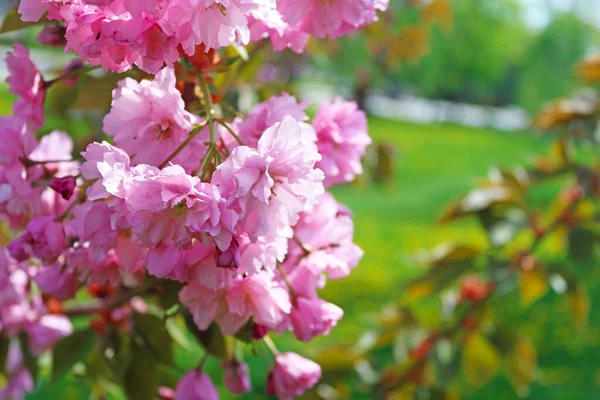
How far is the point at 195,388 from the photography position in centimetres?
77

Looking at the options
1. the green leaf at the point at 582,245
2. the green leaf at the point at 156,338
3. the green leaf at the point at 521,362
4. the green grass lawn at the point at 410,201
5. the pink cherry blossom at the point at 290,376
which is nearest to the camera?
the pink cherry blossom at the point at 290,376

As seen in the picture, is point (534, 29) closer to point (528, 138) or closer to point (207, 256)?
point (528, 138)

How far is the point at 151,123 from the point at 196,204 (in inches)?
Answer: 4.5

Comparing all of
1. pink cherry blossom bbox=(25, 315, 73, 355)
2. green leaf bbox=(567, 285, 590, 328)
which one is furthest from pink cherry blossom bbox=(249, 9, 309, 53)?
green leaf bbox=(567, 285, 590, 328)

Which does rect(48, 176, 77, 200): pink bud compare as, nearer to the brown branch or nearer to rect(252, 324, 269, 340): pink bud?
rect(252, 324, 269, 340): pink bud

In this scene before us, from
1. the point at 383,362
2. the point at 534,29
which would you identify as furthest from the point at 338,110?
the point at 534,29

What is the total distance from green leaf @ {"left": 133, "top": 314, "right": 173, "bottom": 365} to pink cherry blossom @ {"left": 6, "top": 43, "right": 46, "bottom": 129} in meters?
0.30

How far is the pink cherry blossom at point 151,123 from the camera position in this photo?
0.60 m

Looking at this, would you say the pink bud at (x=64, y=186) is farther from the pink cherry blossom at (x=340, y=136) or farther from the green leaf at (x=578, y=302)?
the green leaf at (x=578, y=302)

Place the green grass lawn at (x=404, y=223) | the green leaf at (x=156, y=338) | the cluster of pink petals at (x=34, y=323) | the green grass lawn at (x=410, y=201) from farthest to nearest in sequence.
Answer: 1. the green grass lawn at (x=410, y=201)
2. the green grass lawn at (x=404, y=223)
3. the cluster of pink petals at (x=34, y=323)
4. the green leaf at (x=156, y=338)

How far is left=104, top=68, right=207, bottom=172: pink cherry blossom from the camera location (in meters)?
0.60

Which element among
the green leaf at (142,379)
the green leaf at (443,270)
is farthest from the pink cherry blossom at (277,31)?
the green leaf at (443,270)

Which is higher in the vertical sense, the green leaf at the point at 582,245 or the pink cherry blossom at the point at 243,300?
the pink cherry blossom at the point at 243,300

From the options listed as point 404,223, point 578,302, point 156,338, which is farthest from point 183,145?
point 404,223
